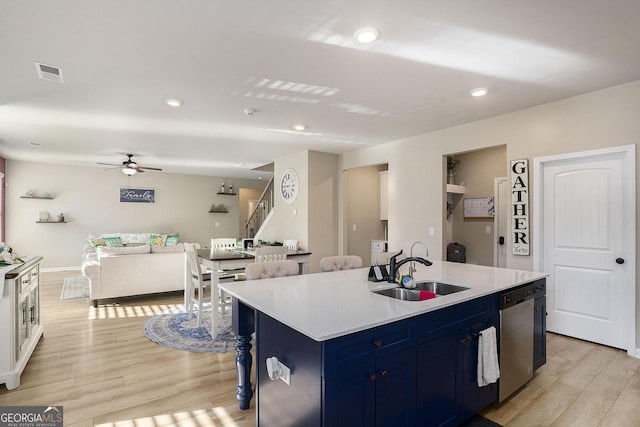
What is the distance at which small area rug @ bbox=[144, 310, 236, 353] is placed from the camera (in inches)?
132

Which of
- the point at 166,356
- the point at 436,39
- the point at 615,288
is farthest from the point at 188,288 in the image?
the point at 615,288

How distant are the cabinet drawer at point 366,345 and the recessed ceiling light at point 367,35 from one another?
1849 millimetres

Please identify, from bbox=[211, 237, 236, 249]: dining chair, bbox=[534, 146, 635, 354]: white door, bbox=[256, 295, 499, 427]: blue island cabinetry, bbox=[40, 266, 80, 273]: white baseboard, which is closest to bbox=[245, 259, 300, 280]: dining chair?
bbox=[256, 295, 499, 427]: blue island cabinetry

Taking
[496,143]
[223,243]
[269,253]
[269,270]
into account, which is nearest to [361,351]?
[269,270]

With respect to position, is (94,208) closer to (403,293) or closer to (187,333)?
(187,333)

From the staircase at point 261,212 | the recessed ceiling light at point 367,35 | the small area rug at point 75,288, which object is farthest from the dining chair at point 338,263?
the staircase at point 261,212

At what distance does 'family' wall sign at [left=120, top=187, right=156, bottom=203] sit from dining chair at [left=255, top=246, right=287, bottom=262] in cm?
649

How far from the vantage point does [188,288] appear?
4293 millimetres

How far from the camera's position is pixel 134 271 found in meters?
4.99

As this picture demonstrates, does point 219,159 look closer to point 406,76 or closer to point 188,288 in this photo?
point 188,288

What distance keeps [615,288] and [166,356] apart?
4.51 metres

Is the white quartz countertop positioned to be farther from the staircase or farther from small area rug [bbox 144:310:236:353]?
the staircase

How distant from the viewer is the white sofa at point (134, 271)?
4.78 m

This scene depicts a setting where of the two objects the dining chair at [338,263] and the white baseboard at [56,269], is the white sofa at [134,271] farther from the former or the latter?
the white baseboard at [56,269]
